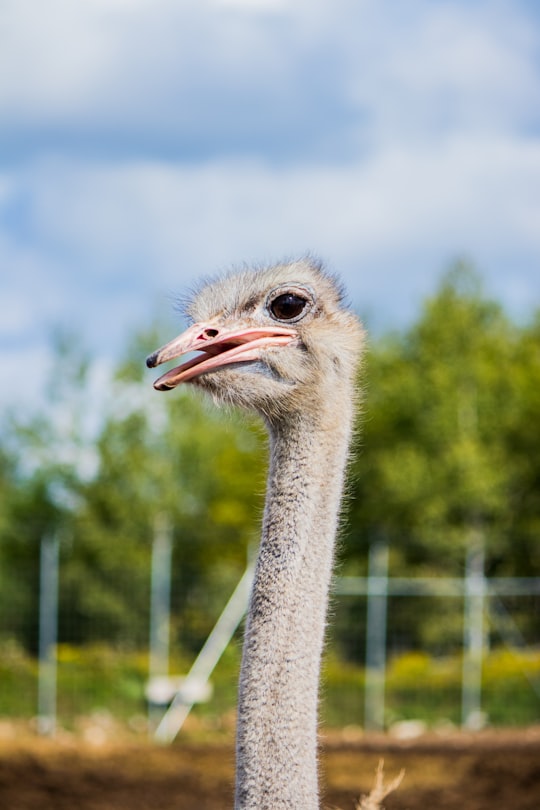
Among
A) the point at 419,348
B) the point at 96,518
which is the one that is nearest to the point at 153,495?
the point at 96,518

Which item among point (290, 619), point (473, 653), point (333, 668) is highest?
point (473, 653)

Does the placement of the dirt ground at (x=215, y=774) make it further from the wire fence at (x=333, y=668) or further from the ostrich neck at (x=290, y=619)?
the ostrich neck at (x=290, y=619)

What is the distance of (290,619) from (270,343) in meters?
0.58

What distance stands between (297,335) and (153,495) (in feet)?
75.9

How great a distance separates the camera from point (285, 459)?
9.30ft

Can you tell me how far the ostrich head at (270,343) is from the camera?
282cm

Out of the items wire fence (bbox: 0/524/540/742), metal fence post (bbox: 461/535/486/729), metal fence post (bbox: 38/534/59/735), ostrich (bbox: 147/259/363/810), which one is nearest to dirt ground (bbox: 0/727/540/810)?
metal fence post (bbox: 38/534/59/735)

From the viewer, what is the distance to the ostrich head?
2818 mm

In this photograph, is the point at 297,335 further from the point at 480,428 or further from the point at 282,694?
the point at 480,428

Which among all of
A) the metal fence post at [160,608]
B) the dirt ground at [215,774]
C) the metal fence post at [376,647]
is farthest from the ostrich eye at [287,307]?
the metal fence post at [376,647]

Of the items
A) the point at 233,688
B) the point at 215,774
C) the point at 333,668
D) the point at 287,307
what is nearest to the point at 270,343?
the point at 287,307

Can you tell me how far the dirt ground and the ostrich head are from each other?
21.4 ft

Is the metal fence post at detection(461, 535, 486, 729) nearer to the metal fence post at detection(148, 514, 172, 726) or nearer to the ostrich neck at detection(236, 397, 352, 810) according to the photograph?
the metal fence post at detection(148, 514, 172, 726)

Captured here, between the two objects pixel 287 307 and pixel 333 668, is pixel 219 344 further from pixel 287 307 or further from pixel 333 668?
Answer: pixel 333 668
